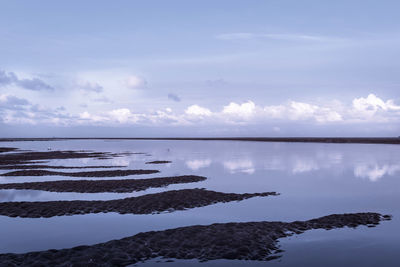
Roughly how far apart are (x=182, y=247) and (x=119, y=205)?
33.2 feet

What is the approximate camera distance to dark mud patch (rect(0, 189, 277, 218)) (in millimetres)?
21719

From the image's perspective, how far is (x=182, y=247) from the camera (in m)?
14.5

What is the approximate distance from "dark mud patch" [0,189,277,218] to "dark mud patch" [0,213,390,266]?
6.34 m

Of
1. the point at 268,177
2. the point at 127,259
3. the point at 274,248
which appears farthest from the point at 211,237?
the point at 268,177

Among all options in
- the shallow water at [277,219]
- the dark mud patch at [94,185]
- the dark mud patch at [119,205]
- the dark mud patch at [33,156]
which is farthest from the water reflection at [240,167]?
the dark mud patch at [33,156]

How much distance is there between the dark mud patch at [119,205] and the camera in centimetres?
2172

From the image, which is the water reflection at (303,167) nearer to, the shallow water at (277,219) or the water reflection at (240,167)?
the water reflection at (240,167)

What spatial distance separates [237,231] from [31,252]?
9.04m

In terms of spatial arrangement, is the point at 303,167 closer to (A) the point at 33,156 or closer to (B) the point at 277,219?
(B) the point at 277,219

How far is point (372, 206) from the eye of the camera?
2438 centimetres

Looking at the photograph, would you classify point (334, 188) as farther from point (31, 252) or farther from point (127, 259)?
point (31, 252)

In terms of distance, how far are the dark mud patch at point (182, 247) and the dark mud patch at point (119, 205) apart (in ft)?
20.8

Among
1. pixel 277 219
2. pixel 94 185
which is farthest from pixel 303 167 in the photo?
pixel 277 219

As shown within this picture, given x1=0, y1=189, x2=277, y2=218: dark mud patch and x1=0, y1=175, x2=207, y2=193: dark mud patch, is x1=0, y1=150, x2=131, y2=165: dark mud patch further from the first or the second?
x1=0, y1=189, x2=277, y2=218: dark mud patch
